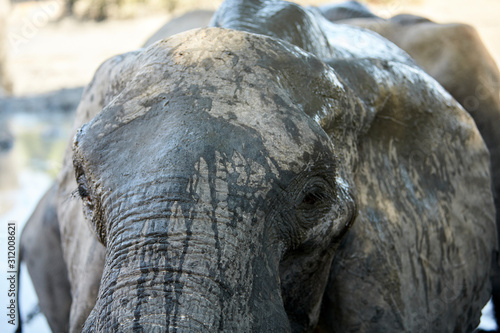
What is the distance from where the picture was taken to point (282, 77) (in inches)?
63.4

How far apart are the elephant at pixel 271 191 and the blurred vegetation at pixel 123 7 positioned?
1123 centimetres

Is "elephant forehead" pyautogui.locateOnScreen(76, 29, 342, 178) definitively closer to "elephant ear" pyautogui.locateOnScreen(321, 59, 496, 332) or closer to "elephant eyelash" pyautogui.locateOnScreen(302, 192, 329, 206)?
"elephant eyelash" pyautogui.locateOnScreen(302, 192, 329, 206)

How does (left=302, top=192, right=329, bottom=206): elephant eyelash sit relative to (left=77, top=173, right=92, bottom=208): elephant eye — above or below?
above

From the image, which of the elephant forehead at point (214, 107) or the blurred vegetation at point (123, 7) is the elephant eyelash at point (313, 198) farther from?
the blurred vegetation at point (123, 7)

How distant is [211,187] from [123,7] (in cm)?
1407

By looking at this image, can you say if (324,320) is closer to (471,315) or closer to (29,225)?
(471,315)

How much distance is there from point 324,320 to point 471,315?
0.67 m

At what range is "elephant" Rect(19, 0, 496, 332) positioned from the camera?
1337 mm

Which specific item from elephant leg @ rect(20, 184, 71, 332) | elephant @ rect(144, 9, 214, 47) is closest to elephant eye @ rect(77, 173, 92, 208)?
elephant leg @ rect(20, 184, 71, 332)

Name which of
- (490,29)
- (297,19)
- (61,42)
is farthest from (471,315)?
(61,42)

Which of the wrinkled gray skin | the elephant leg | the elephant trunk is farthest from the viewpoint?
the wrinkled gray skin

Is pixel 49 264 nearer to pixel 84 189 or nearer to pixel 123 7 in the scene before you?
Result: pixel 84 189

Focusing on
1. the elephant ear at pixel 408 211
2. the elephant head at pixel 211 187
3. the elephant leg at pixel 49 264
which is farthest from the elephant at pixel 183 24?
the elephant head at pixel 211 187

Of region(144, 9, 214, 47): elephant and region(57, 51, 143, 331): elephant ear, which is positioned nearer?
region(57, 51, 143, 331): elephant ear
